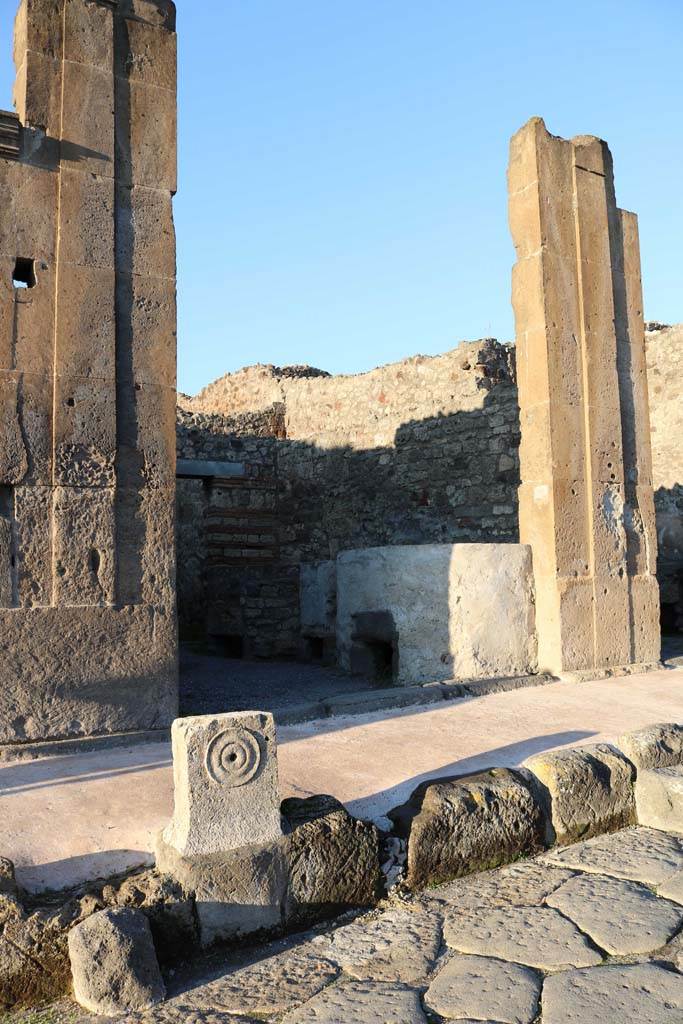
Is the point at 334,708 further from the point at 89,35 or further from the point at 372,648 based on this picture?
the point at 89,35

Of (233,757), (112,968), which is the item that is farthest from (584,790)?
(112,968)

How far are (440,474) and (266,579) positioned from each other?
350 centimetres

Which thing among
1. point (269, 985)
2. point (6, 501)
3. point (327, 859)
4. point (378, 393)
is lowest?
point (269, 985)

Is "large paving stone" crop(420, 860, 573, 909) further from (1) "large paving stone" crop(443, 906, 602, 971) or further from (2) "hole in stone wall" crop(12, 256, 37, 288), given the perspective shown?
(2) "hole in stone wall" crop(12, 256, 37, 288)

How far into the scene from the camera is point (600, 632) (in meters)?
7.35

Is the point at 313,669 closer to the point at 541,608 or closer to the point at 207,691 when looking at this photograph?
the point at 207,691

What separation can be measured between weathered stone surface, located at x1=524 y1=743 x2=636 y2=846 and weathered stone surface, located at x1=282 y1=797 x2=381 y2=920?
1.02 m

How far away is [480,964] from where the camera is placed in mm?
2916

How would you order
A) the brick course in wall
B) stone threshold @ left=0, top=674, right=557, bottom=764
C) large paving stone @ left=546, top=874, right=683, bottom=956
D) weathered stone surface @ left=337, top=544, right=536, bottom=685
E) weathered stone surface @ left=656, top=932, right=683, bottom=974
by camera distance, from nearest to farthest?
1. weathered stone surface @ left=656, top=932, right=683, bottom=974
2. large paving stone @ left=546, top=874, right=683, bottom=956
3. stone threshold @ left=0, top=674, right=557, bottom=764
4. weathered stone surface @ left=337, top=544, right=536, bottom=685
5. the brick course in wall

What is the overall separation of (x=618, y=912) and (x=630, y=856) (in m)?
0.64

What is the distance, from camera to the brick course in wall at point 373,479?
11242 millimetres

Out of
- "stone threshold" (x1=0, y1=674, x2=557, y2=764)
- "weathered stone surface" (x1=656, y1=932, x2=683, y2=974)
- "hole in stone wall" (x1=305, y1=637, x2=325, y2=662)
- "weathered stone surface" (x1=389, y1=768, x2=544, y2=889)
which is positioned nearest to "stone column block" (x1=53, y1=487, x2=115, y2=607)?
"stone threshold" (x1=0, y1=674, x2=557, y2=764)

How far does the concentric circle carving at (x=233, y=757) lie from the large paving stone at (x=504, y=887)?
906 millimetres

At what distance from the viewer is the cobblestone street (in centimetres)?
262
